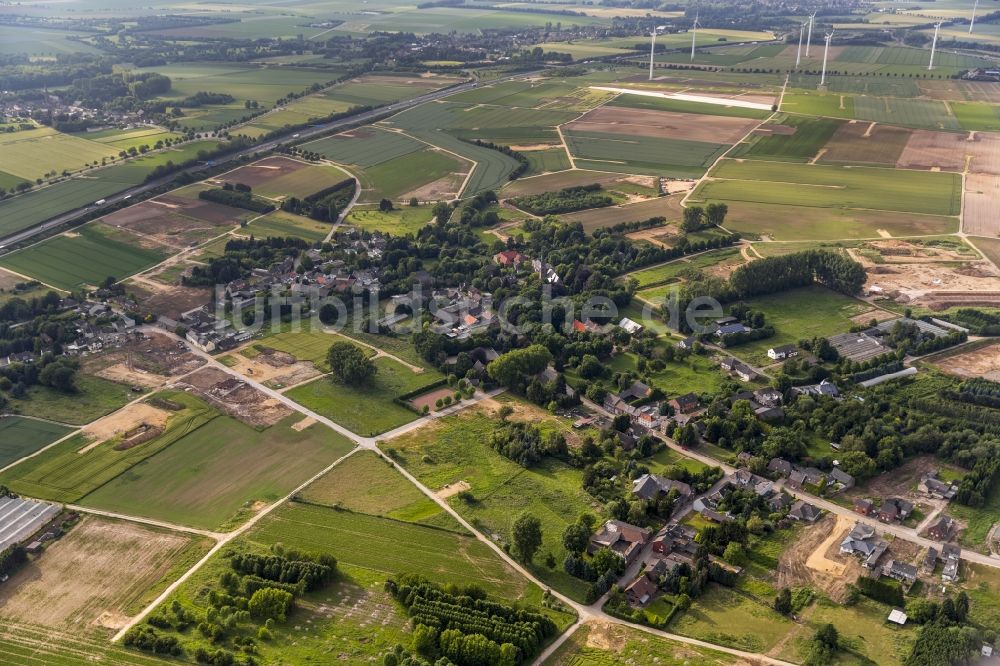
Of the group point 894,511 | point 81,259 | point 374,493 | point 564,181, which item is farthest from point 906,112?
point 81,259

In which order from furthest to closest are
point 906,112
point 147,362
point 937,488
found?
point 906,112
point 147,362
point 937,488

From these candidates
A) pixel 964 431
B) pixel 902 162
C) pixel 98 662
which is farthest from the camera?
pixel 902 162

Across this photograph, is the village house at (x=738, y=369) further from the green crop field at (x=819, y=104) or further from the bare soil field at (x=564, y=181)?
the green crop field at (x=819, y=104)

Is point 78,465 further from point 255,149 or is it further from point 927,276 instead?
point 255,149

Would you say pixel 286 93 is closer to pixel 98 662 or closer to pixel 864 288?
pixel 864 288

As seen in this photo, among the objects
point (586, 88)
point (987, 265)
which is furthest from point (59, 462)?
point (586, 88)

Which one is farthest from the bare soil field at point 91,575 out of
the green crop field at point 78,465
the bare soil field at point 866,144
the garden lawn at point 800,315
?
the bare soil field at point 866,144
